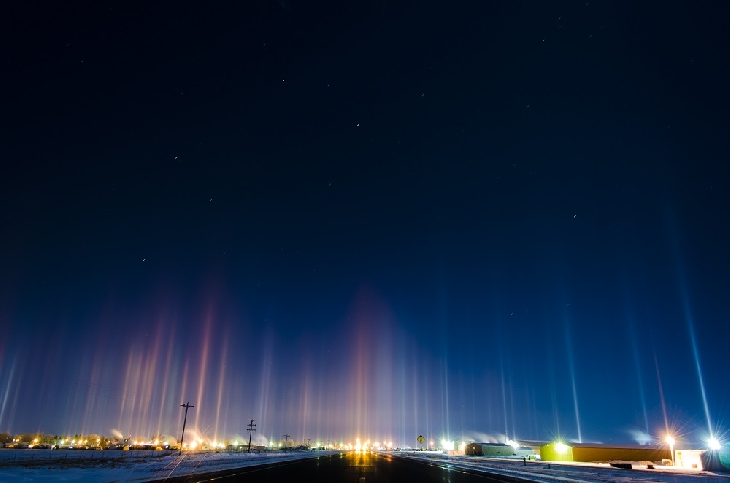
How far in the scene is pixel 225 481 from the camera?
2889 cm

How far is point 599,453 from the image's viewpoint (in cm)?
10600

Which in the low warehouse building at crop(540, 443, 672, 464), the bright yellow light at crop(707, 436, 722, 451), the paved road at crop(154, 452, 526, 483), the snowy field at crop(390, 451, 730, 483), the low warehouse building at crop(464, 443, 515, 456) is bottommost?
the low warehouse building at crop(464, 443, 515, 456)

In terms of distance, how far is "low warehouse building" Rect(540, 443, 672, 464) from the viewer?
335 feet

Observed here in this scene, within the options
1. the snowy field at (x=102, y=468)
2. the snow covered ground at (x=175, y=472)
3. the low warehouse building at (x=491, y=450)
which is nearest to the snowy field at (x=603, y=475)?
the snow covered ground at (x=175, y=472)

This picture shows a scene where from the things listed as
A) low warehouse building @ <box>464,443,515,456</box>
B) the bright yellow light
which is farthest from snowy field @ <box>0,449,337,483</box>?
low warehouse building @ <box>464,443,515,456</box>

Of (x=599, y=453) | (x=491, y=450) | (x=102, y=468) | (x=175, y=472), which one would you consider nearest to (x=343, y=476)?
(x=175, y=472)

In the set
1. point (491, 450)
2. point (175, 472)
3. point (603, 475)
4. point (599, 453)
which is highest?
point (175, 472)

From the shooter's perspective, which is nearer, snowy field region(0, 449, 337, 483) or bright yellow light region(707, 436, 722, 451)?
snowy field region(0, 449, 337, 483)

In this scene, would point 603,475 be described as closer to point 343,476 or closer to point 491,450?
point 343,476

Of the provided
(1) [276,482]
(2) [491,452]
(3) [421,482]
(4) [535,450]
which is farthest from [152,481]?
(4) [535,450]

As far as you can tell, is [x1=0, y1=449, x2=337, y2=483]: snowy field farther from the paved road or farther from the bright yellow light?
the bright yellow light

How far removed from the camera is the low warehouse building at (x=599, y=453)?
335 ft

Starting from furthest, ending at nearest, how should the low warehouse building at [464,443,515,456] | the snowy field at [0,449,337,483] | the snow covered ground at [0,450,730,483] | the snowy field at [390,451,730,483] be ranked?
1. the low warehouse building at [464,443,515,456]
2. the snowy field at [390,451,730,483]
3. the snow covered ground at [0,450,730,483]
4. the snowy field at [0,449,337,483]

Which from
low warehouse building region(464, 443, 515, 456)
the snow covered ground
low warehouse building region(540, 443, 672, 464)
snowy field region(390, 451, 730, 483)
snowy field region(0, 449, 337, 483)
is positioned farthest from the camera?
low warehouse building region(464, 443, 515, 456)
